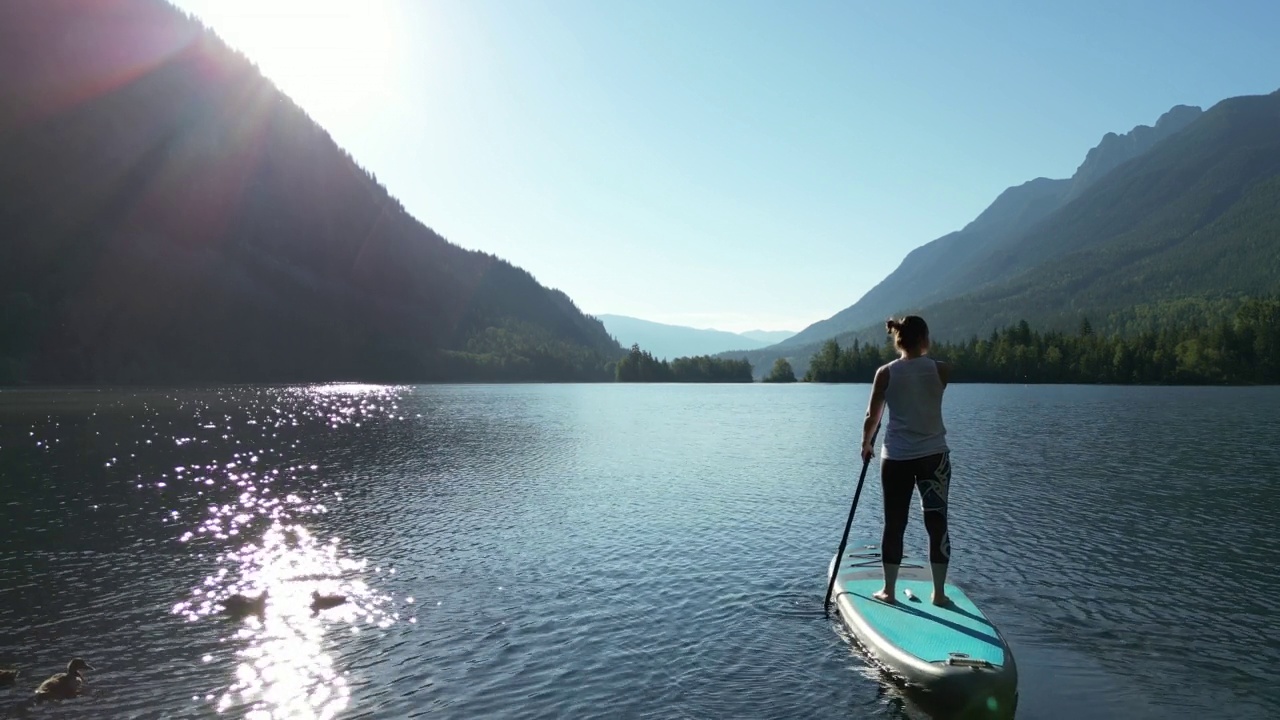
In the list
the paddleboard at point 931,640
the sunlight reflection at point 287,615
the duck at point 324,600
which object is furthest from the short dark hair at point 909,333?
the duck at point 324,600

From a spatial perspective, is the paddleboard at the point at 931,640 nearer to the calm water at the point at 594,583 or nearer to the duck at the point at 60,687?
the calm water at the point at 594,583

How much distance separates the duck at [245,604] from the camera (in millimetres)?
16525

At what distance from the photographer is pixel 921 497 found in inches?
487

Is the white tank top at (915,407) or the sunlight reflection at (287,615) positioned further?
the white tank top at (915,407)

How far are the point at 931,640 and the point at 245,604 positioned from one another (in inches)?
612

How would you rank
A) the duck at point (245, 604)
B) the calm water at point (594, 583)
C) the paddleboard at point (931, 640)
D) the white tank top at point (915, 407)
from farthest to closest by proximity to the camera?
the duck at point (245, 604)
the white tank top at point (915, 407)
the calm water at point (594, 583)
the paddleboard at point (931, 640)

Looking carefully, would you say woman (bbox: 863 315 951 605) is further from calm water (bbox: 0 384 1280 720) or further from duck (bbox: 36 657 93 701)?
duck (bbox: 36 657 93 701)

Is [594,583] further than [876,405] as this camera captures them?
Yes

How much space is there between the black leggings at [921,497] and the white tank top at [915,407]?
224 millimetres

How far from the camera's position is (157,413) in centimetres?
9138

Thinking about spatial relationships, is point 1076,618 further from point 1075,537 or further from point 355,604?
point 355,604

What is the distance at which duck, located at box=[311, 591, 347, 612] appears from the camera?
54.5 feet

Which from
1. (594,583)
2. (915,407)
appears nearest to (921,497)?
(915,407)

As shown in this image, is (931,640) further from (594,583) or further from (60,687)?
(60,687)
